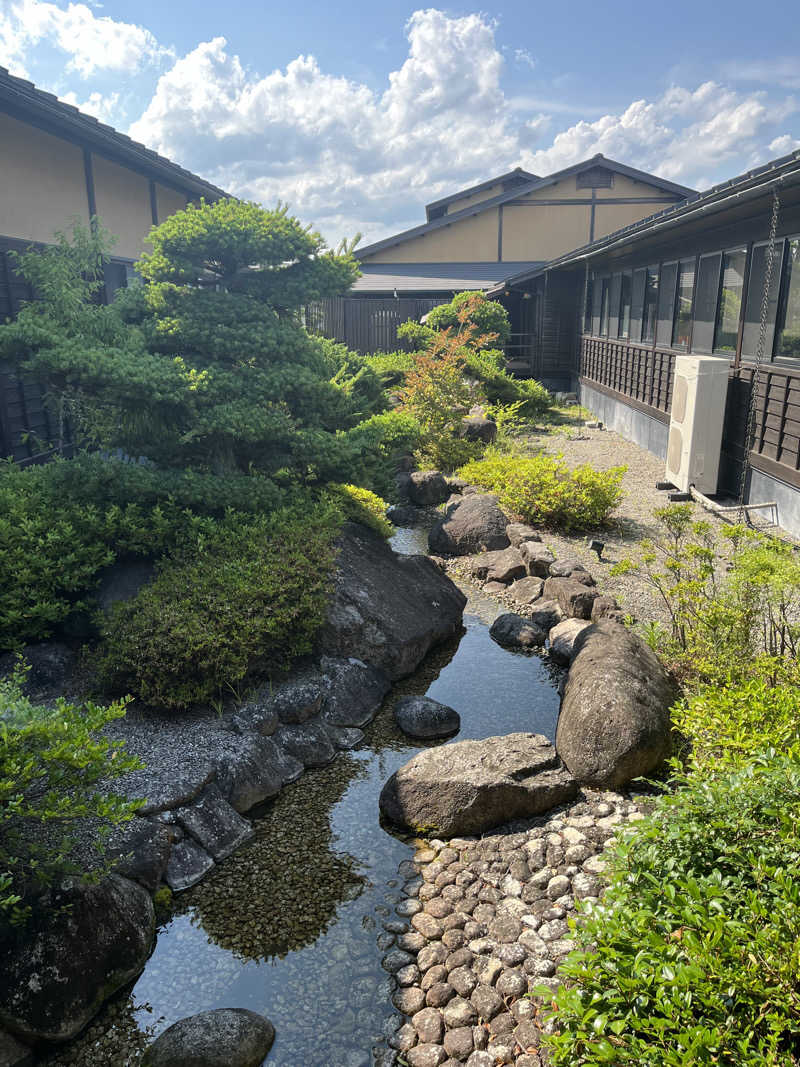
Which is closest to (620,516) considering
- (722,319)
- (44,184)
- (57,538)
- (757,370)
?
(757,370)

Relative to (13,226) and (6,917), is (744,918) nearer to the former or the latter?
(6,917)

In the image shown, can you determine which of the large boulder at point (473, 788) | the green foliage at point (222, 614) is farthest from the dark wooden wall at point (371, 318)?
the large boulder at point (473, 788)

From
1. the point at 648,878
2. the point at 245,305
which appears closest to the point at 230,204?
the point at 245,305

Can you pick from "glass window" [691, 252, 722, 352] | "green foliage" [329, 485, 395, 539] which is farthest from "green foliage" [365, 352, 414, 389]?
"green foliage" [329, 485, 395, 539]

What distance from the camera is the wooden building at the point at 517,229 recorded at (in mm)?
27750

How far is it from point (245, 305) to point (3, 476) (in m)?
2.95

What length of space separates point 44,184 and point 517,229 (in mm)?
22002

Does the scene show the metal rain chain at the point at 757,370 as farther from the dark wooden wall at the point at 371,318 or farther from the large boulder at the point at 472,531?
the dark wooden wall at the point at 371,318

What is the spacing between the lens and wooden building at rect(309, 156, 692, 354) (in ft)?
91.0

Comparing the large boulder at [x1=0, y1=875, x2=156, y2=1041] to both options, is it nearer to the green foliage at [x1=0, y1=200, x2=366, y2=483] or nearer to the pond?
the pond

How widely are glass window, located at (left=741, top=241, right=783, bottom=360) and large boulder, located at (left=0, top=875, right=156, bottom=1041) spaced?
9.38 meters

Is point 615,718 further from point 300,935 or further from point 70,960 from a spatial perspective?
point 70,960

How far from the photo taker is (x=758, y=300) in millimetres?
9953

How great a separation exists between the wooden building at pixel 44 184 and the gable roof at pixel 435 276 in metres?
→ 13.1
